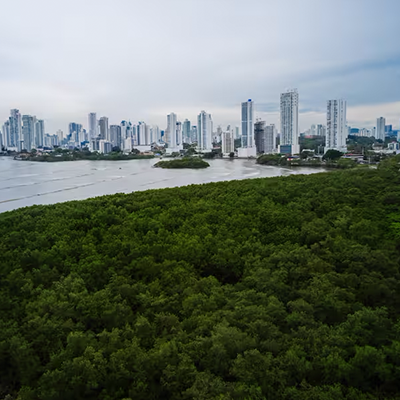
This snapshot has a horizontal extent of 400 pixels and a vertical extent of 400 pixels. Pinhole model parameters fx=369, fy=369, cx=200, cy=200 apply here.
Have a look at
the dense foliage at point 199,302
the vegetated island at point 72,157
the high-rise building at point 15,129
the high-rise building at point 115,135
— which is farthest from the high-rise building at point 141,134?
the dense foliage at point 199,302

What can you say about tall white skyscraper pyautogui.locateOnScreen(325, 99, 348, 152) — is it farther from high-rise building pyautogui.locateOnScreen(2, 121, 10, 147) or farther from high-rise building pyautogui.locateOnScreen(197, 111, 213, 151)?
high-rise building pyautogui.locateOnScreen(2, 121, 10, 147)

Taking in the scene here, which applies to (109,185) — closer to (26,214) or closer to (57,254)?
(26,214)

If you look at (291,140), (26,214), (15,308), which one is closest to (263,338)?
(15,308)

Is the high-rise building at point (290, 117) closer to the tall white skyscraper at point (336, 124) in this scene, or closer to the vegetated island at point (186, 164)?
the tall white skyscraper at point (336, 124)

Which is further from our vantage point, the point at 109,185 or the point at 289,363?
the point at 109,185

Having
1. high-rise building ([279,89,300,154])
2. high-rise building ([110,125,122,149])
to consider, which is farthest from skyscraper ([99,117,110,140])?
high-rise building ([279,89,300,154])

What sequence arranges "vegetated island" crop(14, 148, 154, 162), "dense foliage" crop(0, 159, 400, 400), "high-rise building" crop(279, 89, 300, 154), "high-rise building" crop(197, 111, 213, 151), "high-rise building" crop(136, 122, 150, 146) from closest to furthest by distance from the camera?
"dense foliage" crop(0, 159, 400, 400)
"vegetated island" crop(14, 148, 154, 162)
"high-rise building" crop(279, 89, 300, 154)
"high-rise building" crop(197, 111, 213, 151)
"high-rise building" crop(136, 122, 150, 146)
